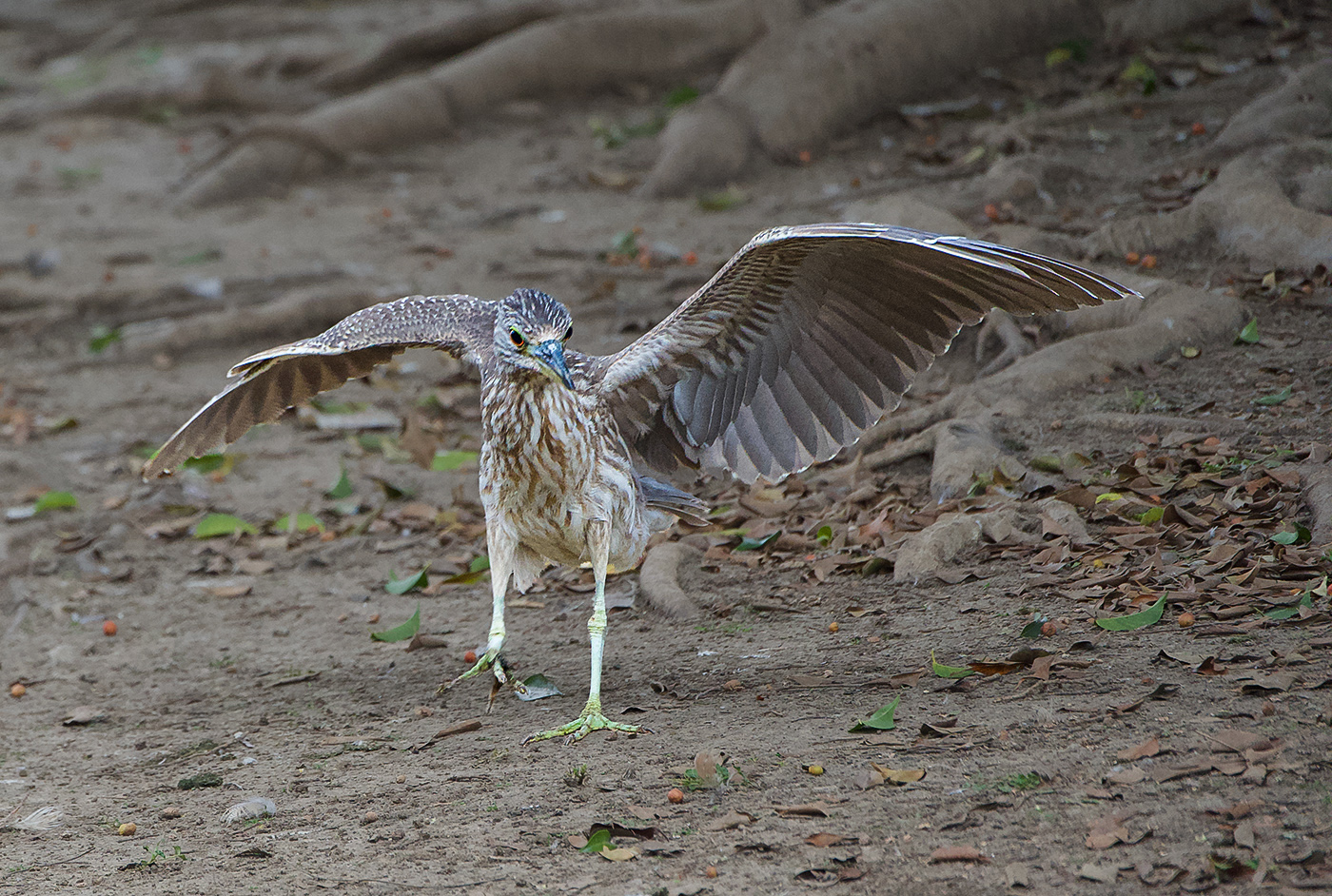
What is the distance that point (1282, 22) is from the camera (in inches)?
324

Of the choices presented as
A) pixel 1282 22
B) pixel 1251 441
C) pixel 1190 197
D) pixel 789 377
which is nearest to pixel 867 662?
pixel 789 377

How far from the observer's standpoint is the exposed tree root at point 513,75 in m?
9.87

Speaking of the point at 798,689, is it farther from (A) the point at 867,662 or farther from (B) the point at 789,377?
(B) the point at 789,377

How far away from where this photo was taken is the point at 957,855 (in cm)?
258

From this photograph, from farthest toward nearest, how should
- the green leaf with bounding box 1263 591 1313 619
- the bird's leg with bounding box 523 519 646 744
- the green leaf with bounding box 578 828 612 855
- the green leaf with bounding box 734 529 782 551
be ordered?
the green leaf with bounding box 734 529 782 551
the bird's leg with bounding box 523 519 646 744
the green leaf with bounding box 1263 591 1313 619
the green leaf with bounding box 578 828 612 855

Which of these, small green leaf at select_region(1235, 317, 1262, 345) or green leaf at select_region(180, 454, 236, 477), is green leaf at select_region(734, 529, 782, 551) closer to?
small green leaf at select_region(1235, 317, 1262, 345)

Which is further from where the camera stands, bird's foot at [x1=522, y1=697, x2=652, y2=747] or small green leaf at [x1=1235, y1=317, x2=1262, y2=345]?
small green leaf at [x1=1235, y1=317, x2=1262, y2=345]

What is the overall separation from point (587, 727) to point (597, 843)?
24.0 inches

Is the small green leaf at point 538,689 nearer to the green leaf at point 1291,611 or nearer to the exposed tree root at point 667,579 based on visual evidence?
→ the exposed tree root at point 667,579

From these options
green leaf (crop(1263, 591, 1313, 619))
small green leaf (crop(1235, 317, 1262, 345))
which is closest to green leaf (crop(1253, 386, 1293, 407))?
small green leaf (crop(1235, 317, 1262, 345))

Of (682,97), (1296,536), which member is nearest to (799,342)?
(1296,536)

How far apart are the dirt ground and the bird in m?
0.47

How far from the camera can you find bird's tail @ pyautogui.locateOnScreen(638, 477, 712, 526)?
4152 mm

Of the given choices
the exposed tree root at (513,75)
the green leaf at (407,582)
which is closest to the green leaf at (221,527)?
the green leaf at (407,582)
